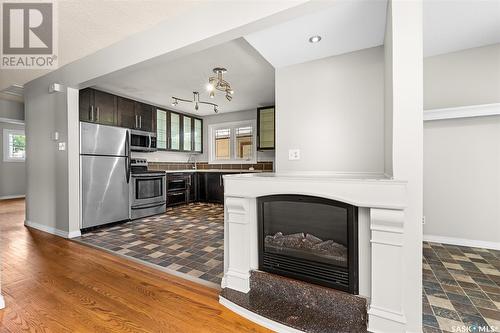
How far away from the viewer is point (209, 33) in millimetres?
1889

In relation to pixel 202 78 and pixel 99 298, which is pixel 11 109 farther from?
pixel 99 298

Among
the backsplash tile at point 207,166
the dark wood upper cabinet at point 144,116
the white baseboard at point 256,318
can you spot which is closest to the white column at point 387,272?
the white baseboard at point 256,318

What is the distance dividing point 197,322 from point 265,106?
4.46 metres

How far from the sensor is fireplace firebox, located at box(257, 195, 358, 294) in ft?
4.79

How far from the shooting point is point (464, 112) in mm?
2607

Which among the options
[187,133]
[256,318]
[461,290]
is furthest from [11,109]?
[461,290]

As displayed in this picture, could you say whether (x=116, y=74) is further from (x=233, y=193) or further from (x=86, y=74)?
(x=233, y=193)

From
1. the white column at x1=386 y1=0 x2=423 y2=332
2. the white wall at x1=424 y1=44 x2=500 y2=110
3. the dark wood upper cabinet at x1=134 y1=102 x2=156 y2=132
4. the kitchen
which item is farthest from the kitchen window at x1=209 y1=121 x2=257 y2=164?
the white column at x1=386 y1=0 x2=423 y2=332

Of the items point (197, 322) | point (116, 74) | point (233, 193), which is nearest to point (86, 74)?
point (116, 74)

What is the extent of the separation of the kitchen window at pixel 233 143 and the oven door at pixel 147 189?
1935mm

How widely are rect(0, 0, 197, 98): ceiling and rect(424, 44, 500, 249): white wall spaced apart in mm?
3106

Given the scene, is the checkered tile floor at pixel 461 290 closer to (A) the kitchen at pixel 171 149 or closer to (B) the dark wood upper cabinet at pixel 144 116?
(A) the kitchen at pixel 171 149

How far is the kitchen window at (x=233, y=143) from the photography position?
579cm

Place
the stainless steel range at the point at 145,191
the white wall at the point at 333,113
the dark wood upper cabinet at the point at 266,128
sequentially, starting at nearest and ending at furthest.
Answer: the white wall at the point at 333,113 < the stainless steel range at the point at 145,191 < the dark wood upper cabinet at the point at 266,128
